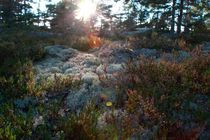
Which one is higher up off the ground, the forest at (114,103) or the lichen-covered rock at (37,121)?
the forest at (114,103)

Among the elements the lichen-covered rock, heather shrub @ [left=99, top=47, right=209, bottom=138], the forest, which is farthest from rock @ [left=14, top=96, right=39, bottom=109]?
heather shrub @ [left=99, top=47, right=209, bottom=138]

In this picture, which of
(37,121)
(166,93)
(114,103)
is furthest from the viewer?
(114,103)

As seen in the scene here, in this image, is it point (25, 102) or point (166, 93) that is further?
point (25, 102)

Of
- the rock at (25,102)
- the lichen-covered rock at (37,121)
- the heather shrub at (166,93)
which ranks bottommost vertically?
the lichen-covered rock at (37,121)

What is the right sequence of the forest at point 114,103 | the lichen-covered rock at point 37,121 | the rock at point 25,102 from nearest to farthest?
the forest at point 114,103, the lichen-covered rock at point 37,121, the rock at point 25,102

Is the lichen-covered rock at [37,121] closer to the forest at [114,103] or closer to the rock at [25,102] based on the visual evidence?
the forest at [114,103]

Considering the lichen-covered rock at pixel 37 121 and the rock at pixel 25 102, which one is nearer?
the lichen-covered rock at pixel 37 121

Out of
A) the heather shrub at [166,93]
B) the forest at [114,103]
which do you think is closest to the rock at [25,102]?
the forest at [114,103]

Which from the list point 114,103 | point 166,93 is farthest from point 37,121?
point 166,93

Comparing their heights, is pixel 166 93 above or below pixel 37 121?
above

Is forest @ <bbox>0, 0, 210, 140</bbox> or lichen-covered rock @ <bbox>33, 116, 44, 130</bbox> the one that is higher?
forest @ <bbox>0, 0, 210, 140</bbox>

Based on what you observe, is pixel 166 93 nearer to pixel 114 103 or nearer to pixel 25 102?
pixel 114 103

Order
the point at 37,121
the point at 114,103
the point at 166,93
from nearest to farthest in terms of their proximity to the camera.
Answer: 1. the point at 37,121
2. the point at 166,93
3. the point at 114,103

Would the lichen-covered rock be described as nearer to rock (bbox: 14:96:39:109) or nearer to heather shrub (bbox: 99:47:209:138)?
rock (bbox: 14:96:39:109)
